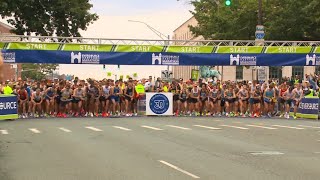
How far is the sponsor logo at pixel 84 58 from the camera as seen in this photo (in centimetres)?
2762

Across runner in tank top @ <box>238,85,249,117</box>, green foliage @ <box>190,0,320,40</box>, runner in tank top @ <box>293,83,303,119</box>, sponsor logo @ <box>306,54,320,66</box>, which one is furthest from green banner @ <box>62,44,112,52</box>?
green foliage @ <box>190,0,320,40</box>

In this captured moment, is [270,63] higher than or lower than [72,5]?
lower

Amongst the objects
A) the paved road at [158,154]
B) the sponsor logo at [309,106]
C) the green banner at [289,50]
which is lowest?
the paved road at [158,154]

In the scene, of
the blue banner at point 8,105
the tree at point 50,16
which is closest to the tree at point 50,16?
the tree at point 50,16

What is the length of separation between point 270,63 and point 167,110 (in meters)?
6.72

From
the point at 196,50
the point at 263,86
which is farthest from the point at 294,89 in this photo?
the point at 196,50

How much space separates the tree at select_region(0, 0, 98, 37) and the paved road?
90.9 feet

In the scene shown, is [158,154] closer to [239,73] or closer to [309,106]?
[309,106]

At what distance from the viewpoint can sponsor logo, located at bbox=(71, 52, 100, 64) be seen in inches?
1088

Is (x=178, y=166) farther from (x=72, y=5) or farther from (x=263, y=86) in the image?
(x=72, y=5)

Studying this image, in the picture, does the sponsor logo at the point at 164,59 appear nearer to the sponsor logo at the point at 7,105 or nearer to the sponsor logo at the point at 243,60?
the sponsor logo at the point at 243,60

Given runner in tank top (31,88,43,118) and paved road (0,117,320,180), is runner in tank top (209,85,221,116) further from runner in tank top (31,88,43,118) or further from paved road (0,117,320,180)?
paved road (0,117,320,180)

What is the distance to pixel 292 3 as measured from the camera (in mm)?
42188

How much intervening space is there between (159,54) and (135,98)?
312 cm
